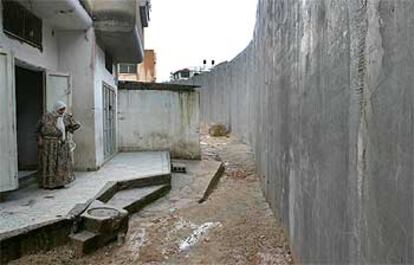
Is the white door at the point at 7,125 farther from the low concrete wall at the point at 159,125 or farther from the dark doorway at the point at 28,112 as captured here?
the low concrete wall at the point at 159,125

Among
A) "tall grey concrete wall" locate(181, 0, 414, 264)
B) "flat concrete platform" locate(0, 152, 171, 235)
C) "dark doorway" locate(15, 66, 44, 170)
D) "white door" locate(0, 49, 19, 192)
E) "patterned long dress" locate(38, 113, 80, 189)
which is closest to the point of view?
"tall grey concrete wall" locate(181, 0, 414, 264)

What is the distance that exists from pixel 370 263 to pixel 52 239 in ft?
10.8

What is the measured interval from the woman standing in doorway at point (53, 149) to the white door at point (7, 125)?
0.60m

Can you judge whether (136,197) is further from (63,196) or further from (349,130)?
(349,130)

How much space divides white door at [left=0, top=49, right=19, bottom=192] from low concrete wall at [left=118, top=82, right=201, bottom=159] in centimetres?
575

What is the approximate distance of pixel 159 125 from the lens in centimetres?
1068

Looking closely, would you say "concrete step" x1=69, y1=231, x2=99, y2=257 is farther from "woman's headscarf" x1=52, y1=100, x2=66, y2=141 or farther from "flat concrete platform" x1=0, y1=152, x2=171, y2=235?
"woman's headscarf" x1=52, y1=100, x2=66, y2=141

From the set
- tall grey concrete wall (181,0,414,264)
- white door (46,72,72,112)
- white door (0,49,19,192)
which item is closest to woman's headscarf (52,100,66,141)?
white door (0,49,19,192)

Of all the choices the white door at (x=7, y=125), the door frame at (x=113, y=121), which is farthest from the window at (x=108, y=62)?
the white door at (x=7, y=125)

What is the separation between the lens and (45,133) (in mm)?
5461

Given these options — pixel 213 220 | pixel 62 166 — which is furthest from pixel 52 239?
pixel 213 220

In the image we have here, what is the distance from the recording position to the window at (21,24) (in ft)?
16.7

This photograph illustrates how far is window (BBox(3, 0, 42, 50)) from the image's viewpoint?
5085 mm

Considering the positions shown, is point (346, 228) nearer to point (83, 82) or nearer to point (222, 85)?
point (83, 82)
